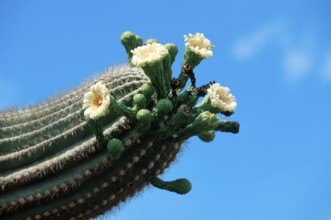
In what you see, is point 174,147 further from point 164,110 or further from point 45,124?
point 45,124

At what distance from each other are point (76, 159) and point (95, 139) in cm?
25

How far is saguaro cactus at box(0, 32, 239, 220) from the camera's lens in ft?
17.9

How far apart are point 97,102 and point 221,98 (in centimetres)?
114

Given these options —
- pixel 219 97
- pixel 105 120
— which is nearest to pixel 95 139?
pixel 105 120

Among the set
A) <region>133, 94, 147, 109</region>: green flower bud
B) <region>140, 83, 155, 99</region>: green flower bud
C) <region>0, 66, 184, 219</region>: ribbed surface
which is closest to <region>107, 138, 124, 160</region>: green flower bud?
<region>0, 66, 184, 219</region>: ribbed surface

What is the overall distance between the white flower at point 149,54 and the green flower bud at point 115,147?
725mm

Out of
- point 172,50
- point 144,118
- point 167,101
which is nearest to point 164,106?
point 167,101

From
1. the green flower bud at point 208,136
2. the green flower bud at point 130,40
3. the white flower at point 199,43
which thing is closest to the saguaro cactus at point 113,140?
the white flower at point 199,43

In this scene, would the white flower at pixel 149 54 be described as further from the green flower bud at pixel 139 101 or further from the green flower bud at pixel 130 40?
the green flower bud at pixel 130 40

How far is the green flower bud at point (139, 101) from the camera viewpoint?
5484 millimetres

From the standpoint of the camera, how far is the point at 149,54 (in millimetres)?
5512

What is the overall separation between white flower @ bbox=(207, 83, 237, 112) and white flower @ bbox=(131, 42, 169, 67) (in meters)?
0.54

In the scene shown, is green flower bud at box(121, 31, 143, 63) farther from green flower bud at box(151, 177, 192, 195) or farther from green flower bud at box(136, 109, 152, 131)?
green flower bud at box(151, 177, 192, 195)

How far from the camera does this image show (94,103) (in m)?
5.39
